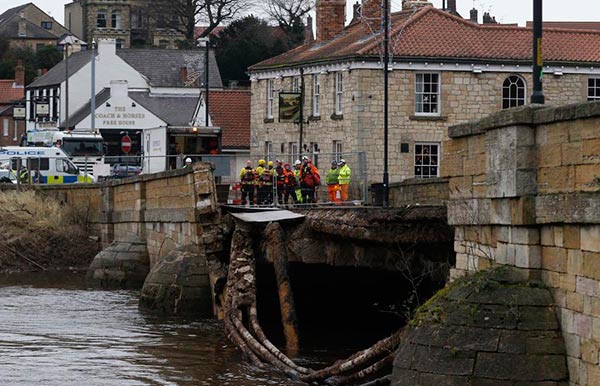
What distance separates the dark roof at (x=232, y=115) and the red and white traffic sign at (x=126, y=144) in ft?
14.7

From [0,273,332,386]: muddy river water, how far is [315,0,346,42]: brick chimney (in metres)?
26.9

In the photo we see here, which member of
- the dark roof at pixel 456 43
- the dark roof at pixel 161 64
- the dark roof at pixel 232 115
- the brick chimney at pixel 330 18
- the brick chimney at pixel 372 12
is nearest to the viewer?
the dark roof at pixel 456 43

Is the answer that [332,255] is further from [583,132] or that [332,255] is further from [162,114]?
[162,114]

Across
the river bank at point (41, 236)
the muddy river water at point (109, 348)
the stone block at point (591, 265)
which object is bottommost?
the muddy river water at point (109, 348)

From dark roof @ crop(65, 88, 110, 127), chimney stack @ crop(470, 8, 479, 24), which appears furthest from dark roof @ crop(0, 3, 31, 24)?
chimney stack @ crop(470, 8, 479, 24)

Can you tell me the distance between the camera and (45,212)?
149 feet

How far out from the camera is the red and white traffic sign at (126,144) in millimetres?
73769

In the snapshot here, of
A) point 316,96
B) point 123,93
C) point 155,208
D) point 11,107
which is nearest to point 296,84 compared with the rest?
point 316,96

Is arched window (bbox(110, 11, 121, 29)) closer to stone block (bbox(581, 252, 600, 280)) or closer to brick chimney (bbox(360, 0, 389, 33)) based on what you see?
brick chimney (bbox(360, 0, 389, 33))

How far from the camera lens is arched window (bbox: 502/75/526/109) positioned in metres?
51.3

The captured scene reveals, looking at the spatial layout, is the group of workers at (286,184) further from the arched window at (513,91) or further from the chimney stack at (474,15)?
the chimney stack at (474,15)

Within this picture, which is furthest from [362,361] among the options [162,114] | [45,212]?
[162,114]

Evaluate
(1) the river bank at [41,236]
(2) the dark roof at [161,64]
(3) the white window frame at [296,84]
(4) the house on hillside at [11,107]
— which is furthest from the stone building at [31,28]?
(1) the river bank at [41,236]

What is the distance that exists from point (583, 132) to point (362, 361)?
19.0ft
